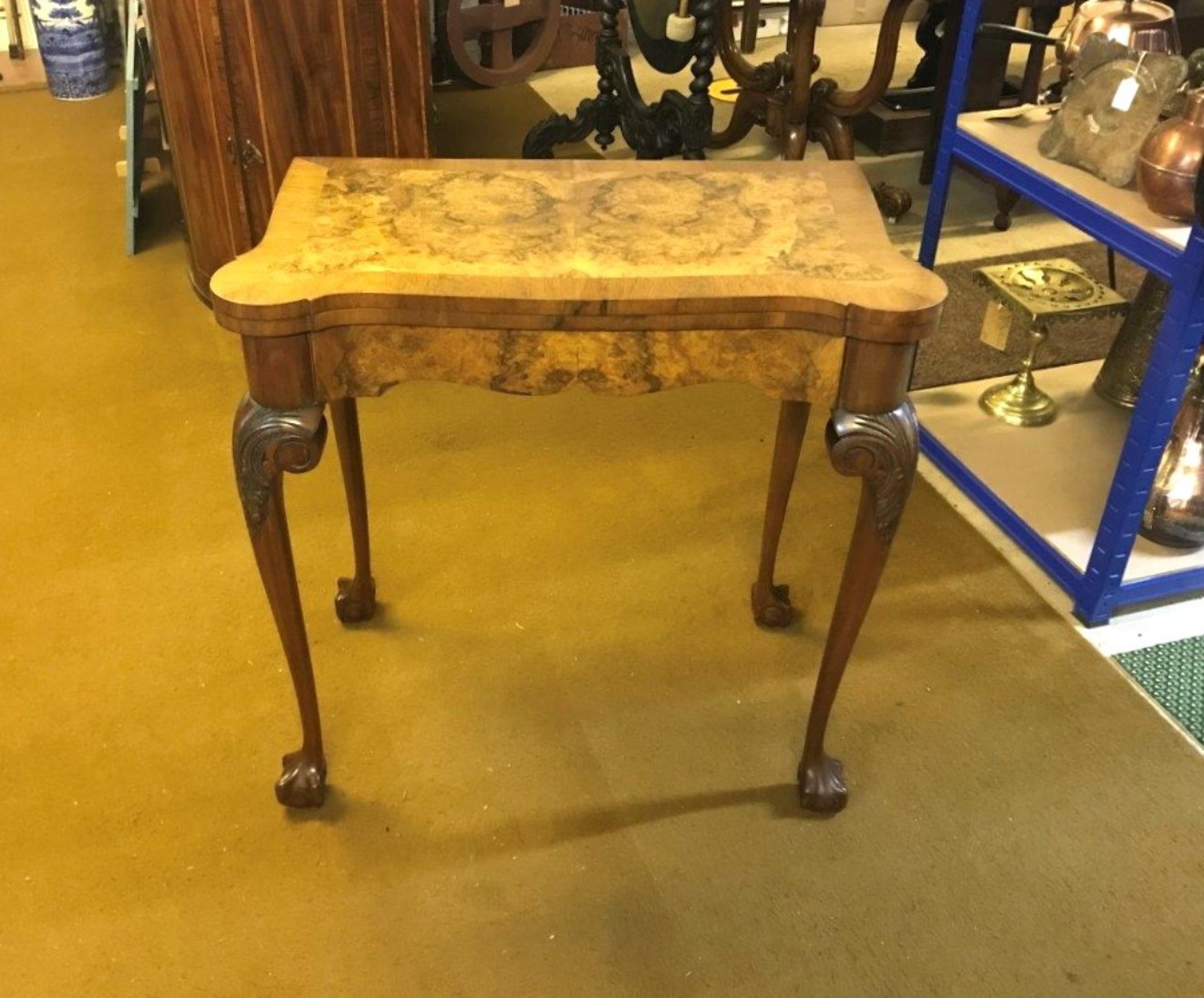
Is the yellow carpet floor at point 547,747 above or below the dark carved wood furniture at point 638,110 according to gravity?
below

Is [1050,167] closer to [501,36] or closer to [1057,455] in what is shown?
[1057,455]

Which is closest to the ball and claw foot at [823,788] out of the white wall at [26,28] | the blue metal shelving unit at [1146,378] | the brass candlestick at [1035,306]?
the blue metal shelving unit at [1146,378]

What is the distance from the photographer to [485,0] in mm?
3457

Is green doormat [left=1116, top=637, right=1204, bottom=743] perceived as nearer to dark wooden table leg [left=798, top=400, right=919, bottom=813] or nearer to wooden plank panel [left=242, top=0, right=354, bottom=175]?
dark wooden table leg [left=798, top=400, right=919, bottom=813]

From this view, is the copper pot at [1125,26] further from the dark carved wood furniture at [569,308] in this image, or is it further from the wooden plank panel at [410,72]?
the wooden plank panel at [410,72]

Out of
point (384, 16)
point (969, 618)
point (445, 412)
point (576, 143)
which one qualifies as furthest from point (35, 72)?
point (969, 618)

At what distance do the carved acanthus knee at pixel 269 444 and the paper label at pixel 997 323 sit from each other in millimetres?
1217

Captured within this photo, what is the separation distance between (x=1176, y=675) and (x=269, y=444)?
1.20 meters

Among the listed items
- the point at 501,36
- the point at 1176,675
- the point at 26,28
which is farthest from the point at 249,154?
the point at 26,28

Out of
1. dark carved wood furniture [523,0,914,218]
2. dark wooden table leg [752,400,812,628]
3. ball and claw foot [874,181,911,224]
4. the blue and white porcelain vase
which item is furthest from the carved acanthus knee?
the blue and white porcelain vase

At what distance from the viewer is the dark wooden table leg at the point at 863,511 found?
1070 mm

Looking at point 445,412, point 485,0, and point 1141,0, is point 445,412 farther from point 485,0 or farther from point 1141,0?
point 485,0

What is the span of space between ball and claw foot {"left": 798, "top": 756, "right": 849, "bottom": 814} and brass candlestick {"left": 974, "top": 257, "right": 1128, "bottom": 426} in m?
0.87

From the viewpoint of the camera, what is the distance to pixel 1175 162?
54.6 inches
